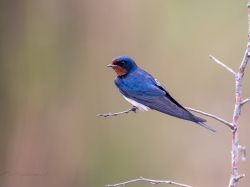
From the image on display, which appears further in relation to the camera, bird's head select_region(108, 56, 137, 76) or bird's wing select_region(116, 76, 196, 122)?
bird's head select_region(108, 56, 137, 76)

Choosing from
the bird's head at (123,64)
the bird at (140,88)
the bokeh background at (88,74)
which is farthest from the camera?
the bokeh background at (88,74)

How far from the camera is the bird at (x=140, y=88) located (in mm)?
1255

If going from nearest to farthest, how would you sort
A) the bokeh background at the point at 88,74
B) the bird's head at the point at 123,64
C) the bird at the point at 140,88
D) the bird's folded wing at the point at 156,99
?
the bird's folded wing at the point at 156,99 < the bird at the point at 140,88 < the bird's head at the point at 123,64 < the bokeh background at the point at 88,74

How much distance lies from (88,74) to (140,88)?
805mm

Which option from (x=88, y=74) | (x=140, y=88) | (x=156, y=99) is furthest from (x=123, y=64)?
(x=88, y=74)

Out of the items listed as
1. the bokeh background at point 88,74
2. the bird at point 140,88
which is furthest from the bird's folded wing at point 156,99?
the bokeh background at point 88,74

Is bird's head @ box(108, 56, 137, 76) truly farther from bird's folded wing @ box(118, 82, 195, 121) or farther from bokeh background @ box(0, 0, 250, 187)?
bokeh background @ box(0, 0, 250, 187)

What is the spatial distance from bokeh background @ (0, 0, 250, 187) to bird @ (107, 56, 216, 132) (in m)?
0.63

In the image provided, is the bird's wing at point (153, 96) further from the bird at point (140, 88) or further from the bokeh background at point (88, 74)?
the bokeh background at point (88, 74)

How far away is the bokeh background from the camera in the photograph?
207 cm

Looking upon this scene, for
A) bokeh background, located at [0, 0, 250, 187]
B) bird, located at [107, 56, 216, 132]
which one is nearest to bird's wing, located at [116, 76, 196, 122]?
bird, located at [107, 56, 216, 132]

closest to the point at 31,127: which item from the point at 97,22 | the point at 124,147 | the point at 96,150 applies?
the point at 96,150

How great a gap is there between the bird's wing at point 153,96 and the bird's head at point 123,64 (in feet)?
0.16

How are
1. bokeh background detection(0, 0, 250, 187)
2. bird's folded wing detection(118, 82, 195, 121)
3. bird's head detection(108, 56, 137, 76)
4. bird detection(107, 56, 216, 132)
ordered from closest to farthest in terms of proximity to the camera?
bird's folded wing detection(118, 82, 195, 121)
bird detection(107, 56, 216, 132)
bird's head detection(108, 56, 137, 76)
bokeh background detection(0, 0, 250, 187)
